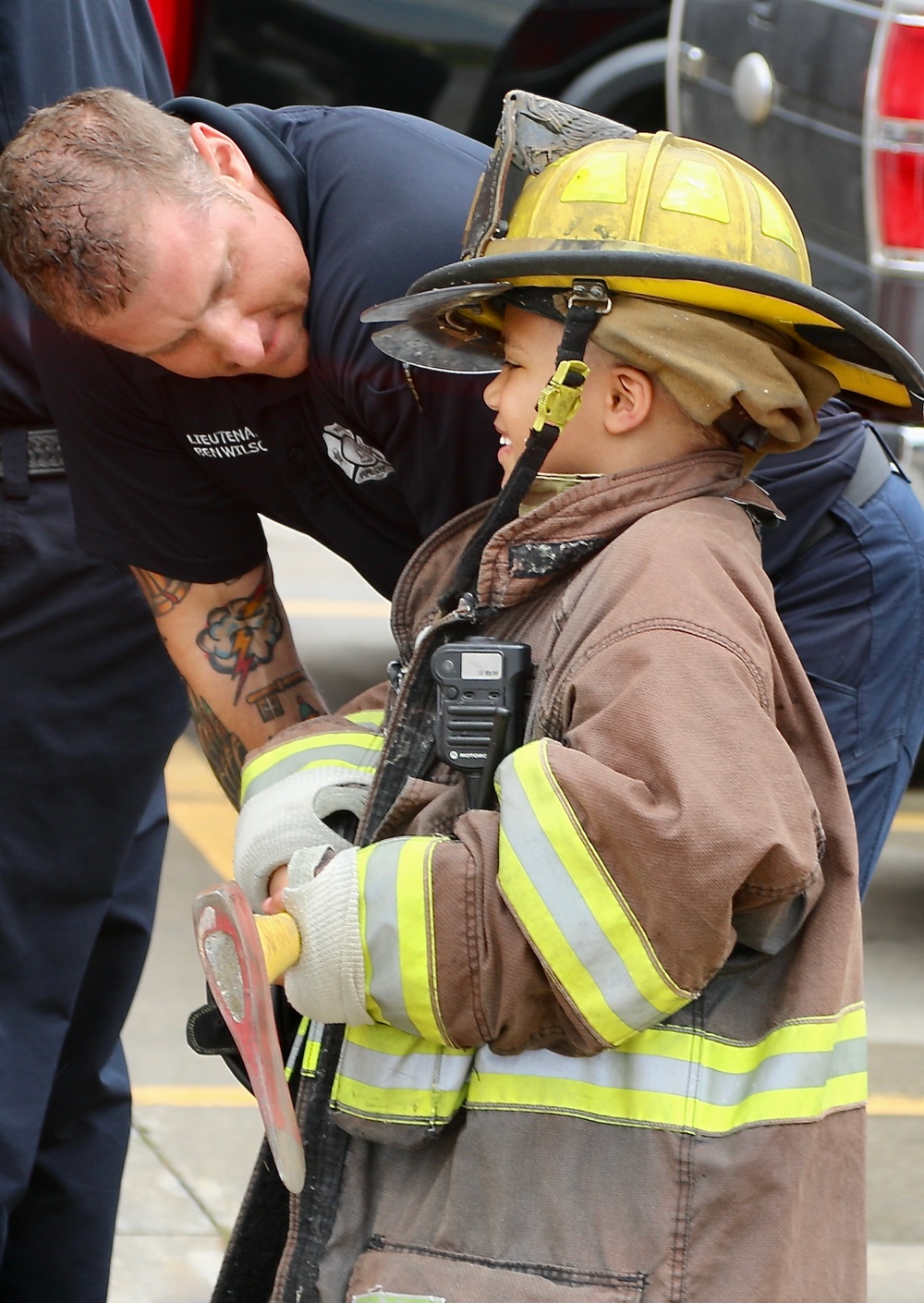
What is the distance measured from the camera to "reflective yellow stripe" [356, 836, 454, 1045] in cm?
152

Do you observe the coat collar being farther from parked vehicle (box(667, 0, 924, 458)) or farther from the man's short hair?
parked vehicle (box(667, 0, 924, 458))

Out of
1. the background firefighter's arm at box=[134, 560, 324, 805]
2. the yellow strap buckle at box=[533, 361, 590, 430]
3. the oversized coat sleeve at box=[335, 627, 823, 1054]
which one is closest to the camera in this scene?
the oversized coat sleeve at box=[335, 627, 823, 1054]

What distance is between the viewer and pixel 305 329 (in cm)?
217

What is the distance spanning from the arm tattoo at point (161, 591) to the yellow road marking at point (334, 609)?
15.8ft

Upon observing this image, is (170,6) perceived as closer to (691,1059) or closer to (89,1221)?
(89,1221)

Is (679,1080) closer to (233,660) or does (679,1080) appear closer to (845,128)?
(233,660)

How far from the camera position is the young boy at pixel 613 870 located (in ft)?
4.83

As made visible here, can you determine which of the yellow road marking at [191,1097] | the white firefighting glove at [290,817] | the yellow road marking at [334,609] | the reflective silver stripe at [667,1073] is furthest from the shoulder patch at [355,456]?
the yellow road marking at [334,609]

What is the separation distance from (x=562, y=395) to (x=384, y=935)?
0.50 metres

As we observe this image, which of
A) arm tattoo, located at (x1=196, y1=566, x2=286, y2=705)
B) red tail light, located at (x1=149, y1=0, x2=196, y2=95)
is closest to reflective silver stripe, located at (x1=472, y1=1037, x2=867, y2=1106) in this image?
arm tattoo, located at (x1=196, y1=566, x2=286, y2=705)

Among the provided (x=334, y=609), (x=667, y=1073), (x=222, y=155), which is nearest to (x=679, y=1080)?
(x=667, y=1073)

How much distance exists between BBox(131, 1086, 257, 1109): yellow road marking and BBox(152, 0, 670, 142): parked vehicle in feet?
10.6

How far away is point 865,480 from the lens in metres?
2.12

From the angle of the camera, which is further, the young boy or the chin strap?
the chin strap
